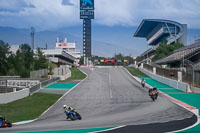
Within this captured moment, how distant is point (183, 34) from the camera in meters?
109

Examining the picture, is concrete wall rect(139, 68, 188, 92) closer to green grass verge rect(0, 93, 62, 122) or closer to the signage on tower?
green grass verge rect(0, 93, 62, 122)

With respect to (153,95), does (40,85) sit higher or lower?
higher

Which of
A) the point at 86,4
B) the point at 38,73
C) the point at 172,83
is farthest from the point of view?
the point at 86,4

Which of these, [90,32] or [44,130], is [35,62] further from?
[90,32]

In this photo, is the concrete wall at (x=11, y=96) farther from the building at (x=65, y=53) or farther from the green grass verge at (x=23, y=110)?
the building at (x=65, y=53)

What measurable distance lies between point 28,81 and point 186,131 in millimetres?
40347

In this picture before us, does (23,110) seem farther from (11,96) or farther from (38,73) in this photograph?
(38,73)

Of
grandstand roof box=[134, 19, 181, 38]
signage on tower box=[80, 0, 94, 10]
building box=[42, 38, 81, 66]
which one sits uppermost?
signage on tower box=[80, 0, 94, 10]

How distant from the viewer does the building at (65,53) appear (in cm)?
11075

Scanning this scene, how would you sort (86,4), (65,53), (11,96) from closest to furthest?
(11,96), (65,53), (86,4)

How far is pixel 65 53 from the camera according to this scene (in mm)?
118938

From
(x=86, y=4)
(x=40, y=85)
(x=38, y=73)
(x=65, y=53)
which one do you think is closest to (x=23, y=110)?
(x=40, y=85)

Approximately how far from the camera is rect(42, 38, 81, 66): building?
110750 millimetres

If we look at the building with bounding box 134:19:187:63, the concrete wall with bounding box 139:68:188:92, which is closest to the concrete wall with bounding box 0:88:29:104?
the concrete wall with bounding box 139:68:188:92
